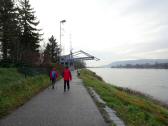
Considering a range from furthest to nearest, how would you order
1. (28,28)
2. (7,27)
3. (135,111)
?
(28,28) → (7,27) → (135,111)

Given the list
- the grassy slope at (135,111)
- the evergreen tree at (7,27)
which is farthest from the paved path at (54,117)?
the evergreen tree at (7,27)

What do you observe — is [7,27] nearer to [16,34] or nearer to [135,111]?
[16,34]

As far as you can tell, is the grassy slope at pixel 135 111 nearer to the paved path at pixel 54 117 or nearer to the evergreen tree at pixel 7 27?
the paved path at pixel 54 117

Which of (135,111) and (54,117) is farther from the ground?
(54,117)

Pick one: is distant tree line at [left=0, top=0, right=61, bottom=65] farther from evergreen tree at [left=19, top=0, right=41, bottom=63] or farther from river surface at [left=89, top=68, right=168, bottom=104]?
river surface at [left=89, top=68, right=168, bottom=104]

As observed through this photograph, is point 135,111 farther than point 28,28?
No

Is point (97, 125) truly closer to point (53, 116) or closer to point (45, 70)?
point (53, 116)

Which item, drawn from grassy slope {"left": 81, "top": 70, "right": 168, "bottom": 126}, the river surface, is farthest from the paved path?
the river surface

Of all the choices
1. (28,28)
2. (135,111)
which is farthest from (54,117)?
(28,28)

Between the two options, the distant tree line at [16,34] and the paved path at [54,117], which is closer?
the paved path at [54,117]

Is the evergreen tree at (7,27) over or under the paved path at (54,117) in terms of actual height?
over

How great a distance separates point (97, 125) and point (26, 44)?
38.7 metres

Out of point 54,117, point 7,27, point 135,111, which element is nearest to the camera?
point 54,117

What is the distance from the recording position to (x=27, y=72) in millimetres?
21953
